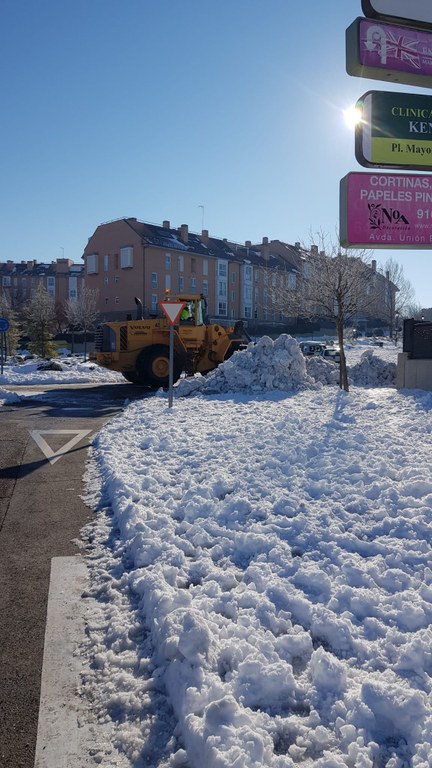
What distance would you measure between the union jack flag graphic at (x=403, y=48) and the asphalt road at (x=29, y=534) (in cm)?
630

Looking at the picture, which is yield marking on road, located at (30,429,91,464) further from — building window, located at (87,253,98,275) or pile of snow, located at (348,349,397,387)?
building window, located at (87,253,98,275)

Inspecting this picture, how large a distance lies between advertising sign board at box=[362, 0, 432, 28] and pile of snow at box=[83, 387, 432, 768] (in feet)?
16.4

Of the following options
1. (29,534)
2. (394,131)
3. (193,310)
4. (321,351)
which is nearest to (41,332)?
(321,351)

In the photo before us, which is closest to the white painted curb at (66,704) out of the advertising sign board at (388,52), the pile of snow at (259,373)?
the advertising sign board at (388,52)

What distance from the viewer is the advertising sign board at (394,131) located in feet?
22.2

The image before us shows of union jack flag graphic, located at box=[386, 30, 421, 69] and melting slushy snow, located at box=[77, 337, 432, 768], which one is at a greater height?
union jack flag graphic, located at box=[386, 30, 421, 69]

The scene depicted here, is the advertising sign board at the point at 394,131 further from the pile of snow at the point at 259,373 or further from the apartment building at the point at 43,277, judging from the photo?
the apartment building at the point at 43,277

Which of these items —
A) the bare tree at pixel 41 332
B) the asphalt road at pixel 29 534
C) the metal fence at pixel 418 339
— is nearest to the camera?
the asphalt road at pixel 29 534

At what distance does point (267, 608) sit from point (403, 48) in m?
6.48

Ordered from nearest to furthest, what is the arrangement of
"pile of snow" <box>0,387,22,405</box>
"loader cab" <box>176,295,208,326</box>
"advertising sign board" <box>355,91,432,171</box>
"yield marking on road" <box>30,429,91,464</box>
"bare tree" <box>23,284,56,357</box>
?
"advertising sign board" <box>355,91,432,171</box>, "yield marking on road" <box>30,429,91,464</box>, "pile of snow" <box>0,387,22,405</box>, "loader cab" <box>176,295,208,326</box>, "bare tree" <box>23,284,56,357</box>

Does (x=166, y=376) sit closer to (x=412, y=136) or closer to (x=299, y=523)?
(x=412, y=136)

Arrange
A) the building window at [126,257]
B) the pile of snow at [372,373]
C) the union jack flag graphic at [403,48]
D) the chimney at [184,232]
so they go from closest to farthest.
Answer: the union jack flag graphic at [403,48] → the pile of snow at [372,373] → the building window at [126,257] → the chimney at [184,232]

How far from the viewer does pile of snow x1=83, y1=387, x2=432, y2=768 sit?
248 cm

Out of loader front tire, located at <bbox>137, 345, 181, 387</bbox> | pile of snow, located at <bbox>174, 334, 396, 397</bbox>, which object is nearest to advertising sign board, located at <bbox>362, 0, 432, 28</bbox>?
pile of snow, located at <bbox>174, 334, 396, 397</bbox>
